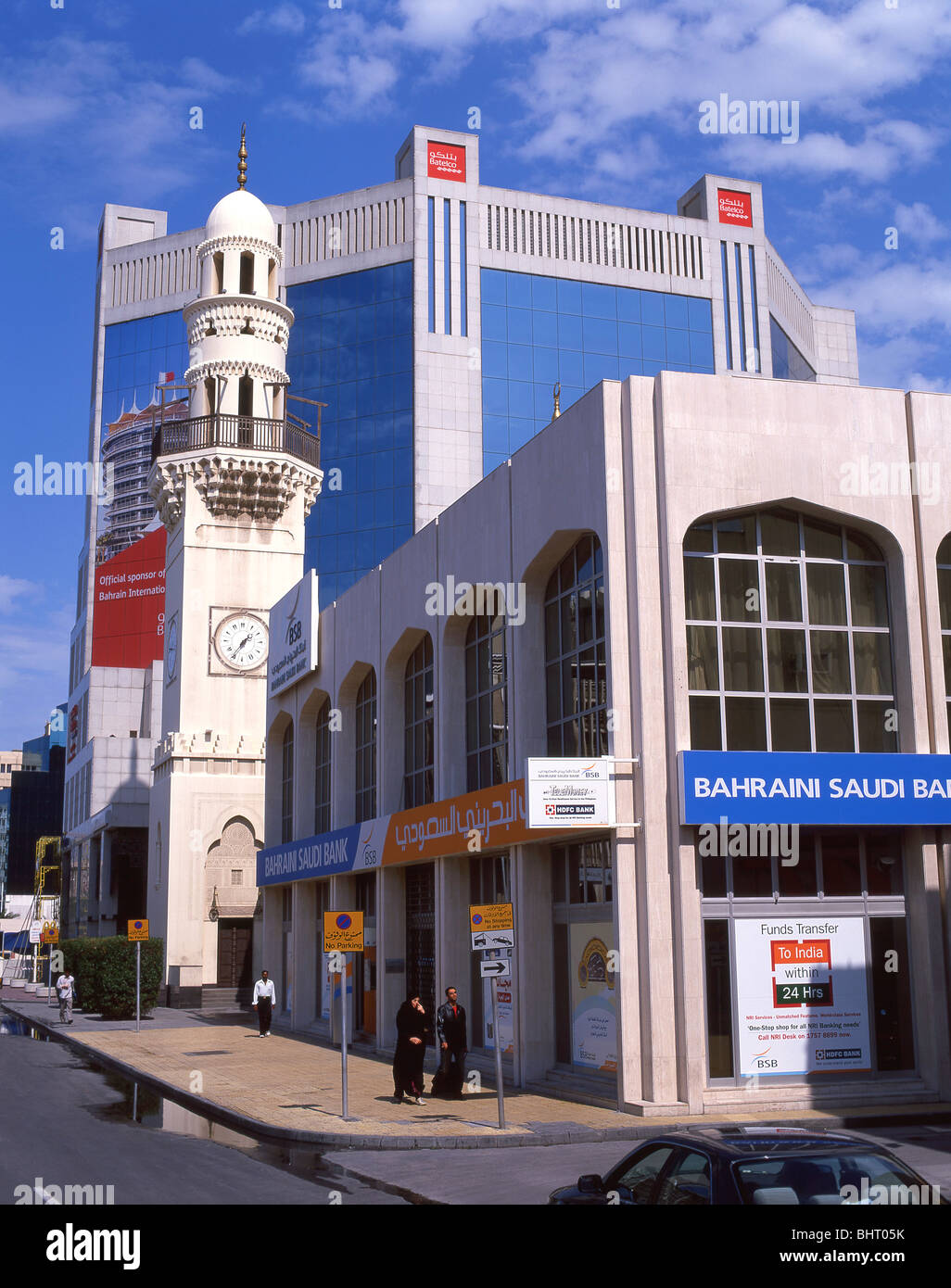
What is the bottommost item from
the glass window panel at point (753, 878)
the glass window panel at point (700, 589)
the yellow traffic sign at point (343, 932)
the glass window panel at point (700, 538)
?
the yellow traffic sign at point (343, 932)

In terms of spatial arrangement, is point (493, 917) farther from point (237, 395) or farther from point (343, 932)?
point (237, 395)

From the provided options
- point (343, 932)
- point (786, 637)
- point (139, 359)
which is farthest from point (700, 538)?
point (139, 359)

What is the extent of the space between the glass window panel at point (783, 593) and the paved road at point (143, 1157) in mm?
10550

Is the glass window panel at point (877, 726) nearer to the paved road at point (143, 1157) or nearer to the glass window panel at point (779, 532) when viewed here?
the glass window panel at point (779, 532)

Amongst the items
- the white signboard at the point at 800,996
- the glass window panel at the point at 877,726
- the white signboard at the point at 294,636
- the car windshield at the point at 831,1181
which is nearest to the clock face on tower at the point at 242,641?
the white signboard at the point at 294,636

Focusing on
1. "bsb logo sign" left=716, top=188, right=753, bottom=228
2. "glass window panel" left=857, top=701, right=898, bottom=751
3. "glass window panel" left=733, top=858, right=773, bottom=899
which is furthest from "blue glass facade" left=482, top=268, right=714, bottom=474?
"glass window panel" left=733, top=858, right=773, bottom=899

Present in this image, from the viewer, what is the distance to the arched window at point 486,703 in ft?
82.0

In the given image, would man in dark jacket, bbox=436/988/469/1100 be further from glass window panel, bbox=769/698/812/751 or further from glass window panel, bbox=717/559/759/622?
glass window panel, bbox=717/559/759/622

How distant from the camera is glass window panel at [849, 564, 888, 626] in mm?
21297

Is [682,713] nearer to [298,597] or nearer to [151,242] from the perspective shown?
[298,597]

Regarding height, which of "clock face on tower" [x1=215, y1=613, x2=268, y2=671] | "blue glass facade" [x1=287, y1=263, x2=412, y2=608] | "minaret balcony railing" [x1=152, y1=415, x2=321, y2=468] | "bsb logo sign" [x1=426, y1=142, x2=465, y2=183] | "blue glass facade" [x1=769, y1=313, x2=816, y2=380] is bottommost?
"clock face on tower" [x1=215, y1=613, x2=268, y2=671]

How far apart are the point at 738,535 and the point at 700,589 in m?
1.16

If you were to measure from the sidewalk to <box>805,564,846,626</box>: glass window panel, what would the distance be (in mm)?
7230

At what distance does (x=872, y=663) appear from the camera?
834 inches
